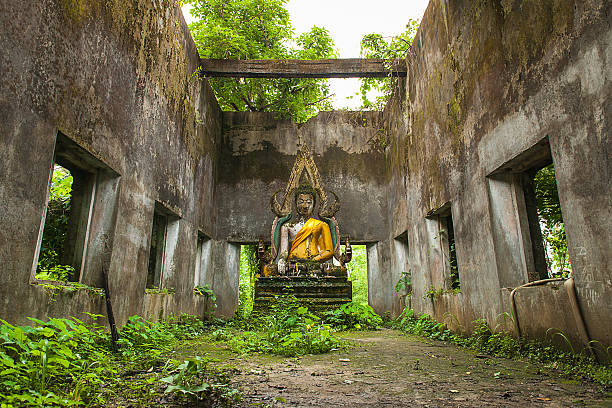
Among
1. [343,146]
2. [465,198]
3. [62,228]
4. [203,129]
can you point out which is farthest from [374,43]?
[62,228]

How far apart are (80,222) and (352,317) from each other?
443cm

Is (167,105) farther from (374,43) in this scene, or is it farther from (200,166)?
(374,43)

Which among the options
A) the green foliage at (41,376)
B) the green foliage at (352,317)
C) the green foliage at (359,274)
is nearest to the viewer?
the green foliage at (41,376)

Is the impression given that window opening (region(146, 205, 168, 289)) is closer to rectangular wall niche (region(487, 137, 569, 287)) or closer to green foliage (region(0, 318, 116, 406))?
green foliage (region(0, 318, 116, 406))

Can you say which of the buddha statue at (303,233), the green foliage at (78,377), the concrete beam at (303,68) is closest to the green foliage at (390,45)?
the concrete beam at (303,68)

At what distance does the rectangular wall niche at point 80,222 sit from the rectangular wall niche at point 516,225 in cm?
488

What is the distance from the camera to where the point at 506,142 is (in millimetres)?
4754

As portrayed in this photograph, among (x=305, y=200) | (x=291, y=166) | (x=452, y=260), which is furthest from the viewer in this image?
(x=291, y=166)

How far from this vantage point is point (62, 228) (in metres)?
5.54

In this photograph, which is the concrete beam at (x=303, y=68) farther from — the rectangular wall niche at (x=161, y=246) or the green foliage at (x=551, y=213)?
the green foliage at (x=551, y=213)

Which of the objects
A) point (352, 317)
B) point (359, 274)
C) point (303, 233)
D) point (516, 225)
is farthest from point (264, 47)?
point (359, 274)

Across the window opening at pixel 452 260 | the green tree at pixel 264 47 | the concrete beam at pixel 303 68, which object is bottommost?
the window opening at pixel 452 260

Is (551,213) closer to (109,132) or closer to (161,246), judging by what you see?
(109,132)

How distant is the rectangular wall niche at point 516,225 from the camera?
16.2 ft
